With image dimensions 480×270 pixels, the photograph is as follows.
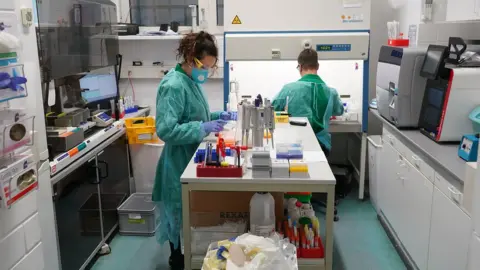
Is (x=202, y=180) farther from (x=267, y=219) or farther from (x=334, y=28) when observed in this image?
(x=334, y=28)

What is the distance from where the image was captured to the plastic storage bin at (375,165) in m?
3.57

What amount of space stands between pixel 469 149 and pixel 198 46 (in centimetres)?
150

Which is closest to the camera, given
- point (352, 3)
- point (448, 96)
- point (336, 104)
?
point (448, 96)

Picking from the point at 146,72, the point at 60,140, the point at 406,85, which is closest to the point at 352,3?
the point at 406,85

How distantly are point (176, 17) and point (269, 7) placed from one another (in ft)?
3.84

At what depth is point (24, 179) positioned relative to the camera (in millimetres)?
1763

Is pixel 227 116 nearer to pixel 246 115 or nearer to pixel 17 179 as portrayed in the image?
pixel 246 115

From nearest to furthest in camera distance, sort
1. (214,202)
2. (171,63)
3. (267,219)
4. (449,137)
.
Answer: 1. (267,219)
2. (214,202)
3. (449,137)
4. (171,63)

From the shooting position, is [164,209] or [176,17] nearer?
[164,209]

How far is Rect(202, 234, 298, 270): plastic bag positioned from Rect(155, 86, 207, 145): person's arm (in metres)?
0.78

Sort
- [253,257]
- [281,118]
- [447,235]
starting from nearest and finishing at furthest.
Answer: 1. [253,257]
2. [447,235]
3. [281,118]

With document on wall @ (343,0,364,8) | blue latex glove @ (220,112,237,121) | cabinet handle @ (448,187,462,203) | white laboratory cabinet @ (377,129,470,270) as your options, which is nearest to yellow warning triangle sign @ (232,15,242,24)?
document on wall @ (343,0,364,8)

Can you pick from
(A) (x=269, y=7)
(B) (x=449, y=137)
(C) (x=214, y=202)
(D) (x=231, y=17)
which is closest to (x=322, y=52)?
(A) (x=269, y=7)

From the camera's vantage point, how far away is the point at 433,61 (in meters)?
2.66
